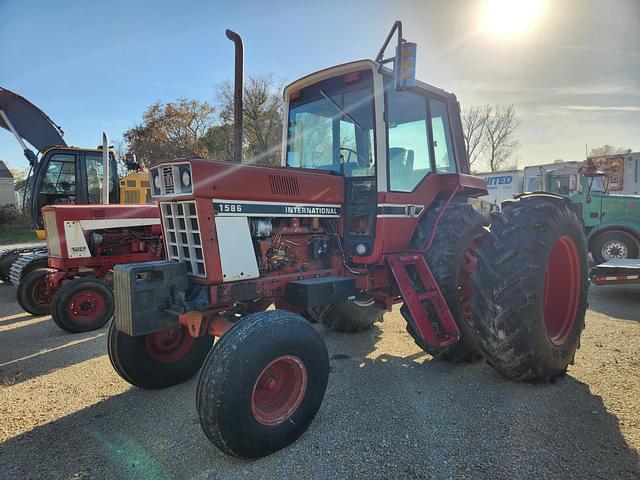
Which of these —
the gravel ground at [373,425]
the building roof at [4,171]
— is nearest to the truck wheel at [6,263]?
the gravel ground at [373,425]

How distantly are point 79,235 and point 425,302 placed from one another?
499 cm

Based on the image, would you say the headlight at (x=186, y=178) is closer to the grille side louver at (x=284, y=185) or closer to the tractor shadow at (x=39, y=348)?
the grille side louver at (x=284, y=185)

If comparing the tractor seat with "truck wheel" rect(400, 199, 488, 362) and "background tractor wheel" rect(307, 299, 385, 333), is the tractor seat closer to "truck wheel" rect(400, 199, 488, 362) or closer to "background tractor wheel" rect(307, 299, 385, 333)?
"truck wheel" rect(400, 199, 488, 362)

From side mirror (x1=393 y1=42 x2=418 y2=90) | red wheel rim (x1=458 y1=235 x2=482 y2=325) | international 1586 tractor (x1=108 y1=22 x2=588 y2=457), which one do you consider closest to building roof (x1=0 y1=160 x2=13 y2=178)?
international 1586 tractor (x1=108 y1=22 x2=588 y2=457)

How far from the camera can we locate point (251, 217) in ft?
10.4

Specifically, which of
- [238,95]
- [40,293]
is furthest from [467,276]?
[40,293]

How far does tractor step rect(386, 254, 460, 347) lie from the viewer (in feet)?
11.8

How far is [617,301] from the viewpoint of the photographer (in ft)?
22.2

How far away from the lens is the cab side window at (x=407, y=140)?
12.5ft

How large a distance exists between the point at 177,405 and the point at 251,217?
1.61 metres

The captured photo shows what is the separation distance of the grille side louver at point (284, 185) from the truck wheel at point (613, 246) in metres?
9.03

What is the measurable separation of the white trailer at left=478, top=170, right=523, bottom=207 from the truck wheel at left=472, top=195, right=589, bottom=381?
1635cm

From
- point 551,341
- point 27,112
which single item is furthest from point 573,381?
point 27,112

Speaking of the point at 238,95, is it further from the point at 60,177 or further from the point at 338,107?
the point at 60,177
